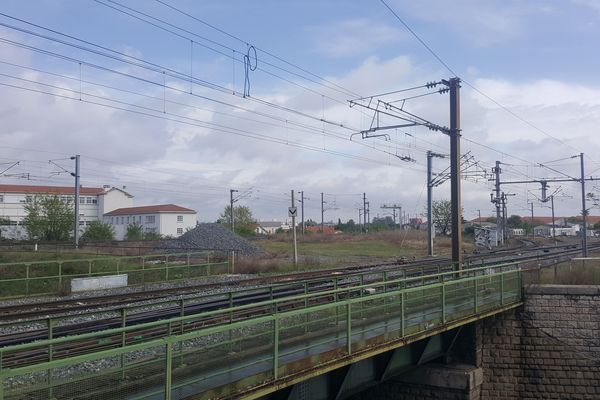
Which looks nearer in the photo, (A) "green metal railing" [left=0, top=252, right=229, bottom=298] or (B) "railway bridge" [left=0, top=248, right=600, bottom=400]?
(B) "railway bridge" [left=0, top=248, right=600, bottom=400]

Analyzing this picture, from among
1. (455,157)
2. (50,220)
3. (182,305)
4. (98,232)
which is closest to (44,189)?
(98,232)

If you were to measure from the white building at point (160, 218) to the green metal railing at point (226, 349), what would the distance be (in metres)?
101

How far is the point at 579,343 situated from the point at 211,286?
13.6 m

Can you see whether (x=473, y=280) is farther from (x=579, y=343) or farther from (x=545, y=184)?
(x=545, y=184)

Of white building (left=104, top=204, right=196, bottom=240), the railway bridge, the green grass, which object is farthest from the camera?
white building (left=104, top=204, right=196, bottom=240)

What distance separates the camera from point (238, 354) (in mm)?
8984

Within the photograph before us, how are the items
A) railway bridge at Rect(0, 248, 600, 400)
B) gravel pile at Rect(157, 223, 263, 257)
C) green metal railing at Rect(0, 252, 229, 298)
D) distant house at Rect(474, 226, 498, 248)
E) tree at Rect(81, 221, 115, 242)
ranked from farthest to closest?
tree at Rect(81, 221, 115, 242)
distant house at Rect(474, 226, 498, 248)
gravel pile at Rect(157, 223, 263, 257)
green metal railing at Rect(0, 252, 229, 298)
railway bridge at Rect(0, 248, 600, 400)

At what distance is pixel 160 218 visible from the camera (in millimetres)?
112562

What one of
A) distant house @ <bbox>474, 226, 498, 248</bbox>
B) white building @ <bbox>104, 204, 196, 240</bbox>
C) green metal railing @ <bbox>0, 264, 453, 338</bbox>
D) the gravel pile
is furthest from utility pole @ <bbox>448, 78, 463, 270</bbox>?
white building @ <bbox>104, 204, 196, 240</bbox>

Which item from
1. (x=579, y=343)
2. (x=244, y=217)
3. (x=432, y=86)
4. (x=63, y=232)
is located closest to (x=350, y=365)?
(x=579, y=343)

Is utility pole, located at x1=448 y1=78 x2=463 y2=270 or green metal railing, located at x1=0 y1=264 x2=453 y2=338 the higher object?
utility pole, located at x1=448 y1=78 x2=463 y2=270

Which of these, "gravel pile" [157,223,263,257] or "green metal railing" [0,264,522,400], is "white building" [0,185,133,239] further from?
"green metal railing" [0,264,522,400]

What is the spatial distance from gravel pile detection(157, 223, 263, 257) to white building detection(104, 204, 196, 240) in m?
60.8

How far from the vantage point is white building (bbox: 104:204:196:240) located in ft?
371
